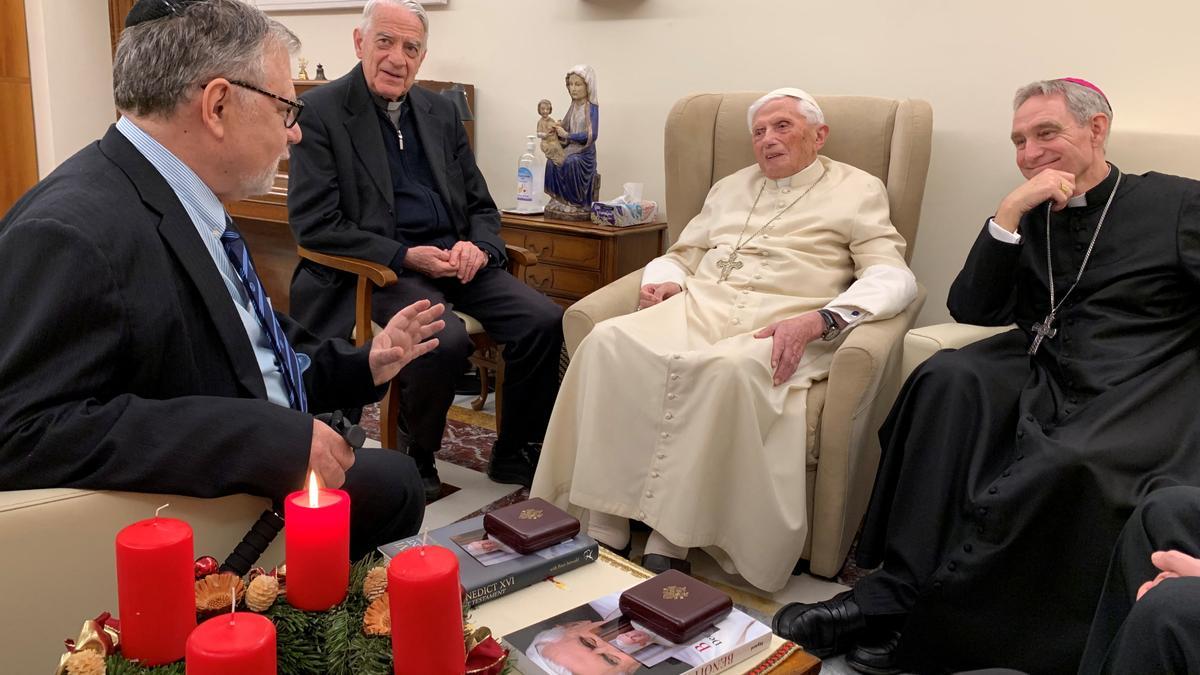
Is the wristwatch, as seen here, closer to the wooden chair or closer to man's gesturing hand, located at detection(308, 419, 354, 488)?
the wooden chair

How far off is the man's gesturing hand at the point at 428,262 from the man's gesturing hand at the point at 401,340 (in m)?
1.09

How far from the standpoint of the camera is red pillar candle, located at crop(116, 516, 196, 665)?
949 mm

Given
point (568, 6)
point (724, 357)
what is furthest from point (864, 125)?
point (568, 6)

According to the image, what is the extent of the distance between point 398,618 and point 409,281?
6.56 feet

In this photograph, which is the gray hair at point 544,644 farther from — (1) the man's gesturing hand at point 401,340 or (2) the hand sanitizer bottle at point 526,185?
(2) the hand sanitizer bottle at point 526,185

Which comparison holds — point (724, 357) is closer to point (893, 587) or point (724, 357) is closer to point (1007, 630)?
point (893, 587)

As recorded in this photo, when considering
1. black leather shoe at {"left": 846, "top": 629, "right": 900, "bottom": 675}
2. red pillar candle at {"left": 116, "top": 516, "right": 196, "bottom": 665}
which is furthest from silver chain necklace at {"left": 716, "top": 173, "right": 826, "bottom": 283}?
red pillar candle at {"left": 116, "top": 516, "right": 196, "bottom": 665}

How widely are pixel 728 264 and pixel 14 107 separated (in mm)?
5032

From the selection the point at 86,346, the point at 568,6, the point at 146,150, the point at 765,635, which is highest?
the point at 568,6

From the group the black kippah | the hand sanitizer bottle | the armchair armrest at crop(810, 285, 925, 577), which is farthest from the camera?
the hand sanitizer bottle

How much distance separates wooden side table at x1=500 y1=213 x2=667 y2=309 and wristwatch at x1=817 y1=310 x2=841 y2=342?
1067mm

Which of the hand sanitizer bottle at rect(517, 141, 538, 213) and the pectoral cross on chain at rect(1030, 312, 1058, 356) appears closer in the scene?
the pectoral cross on chain at rect(1030, 312, 1058, 356)

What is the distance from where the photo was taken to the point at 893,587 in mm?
2006

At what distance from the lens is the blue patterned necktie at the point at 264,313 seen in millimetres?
1525
